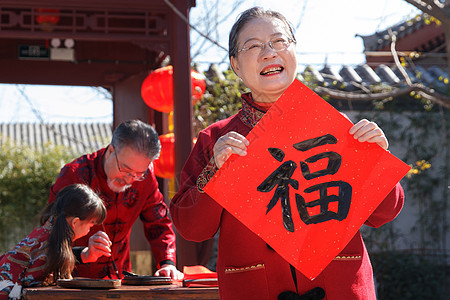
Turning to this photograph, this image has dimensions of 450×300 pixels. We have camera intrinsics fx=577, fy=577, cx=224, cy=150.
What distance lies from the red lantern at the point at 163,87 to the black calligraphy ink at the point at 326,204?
13.2 ft

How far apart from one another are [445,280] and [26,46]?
5703mm

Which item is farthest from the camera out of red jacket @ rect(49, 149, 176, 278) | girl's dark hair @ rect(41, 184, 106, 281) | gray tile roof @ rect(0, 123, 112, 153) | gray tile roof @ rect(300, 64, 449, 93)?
gray tile roof @ rect(0, 123, 112, 153)

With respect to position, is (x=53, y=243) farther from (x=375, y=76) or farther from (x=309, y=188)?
(x=375, y=76)

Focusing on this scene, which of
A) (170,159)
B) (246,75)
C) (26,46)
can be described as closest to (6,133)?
(26,46)

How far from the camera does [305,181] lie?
4.77 feet

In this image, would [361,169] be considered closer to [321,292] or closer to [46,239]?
[321,292]

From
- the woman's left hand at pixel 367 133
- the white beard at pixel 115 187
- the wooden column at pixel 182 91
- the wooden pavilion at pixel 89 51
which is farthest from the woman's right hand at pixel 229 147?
the wooden pavilion at pixel 89 51

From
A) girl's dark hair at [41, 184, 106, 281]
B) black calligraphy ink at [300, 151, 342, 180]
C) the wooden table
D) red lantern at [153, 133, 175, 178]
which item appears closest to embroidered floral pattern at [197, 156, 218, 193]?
black calligraphy ink at [300, 151, 342, 180]

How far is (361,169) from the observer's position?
1457 mm

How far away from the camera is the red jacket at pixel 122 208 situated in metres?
3.14

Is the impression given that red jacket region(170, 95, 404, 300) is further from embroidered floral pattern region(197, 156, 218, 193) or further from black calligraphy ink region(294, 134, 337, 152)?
black calligraphy ink region(294, 134, 337, 152)

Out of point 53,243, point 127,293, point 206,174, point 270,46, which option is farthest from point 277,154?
point 53,243

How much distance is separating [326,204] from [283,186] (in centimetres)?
12

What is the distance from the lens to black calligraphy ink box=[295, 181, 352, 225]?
1433 mm
